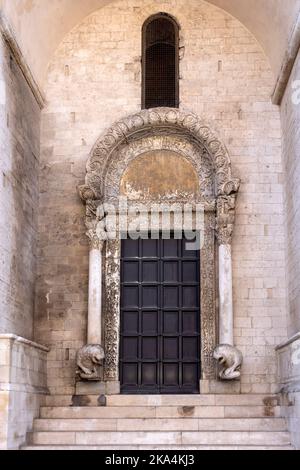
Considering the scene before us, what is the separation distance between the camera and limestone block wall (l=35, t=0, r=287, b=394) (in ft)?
41.7

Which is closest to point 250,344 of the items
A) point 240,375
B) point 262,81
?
point 240,375

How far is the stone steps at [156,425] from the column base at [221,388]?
3.70 ft

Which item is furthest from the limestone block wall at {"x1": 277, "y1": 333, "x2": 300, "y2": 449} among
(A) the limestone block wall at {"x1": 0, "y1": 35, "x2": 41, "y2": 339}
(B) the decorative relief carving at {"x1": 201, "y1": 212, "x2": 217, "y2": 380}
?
(A) the limestone block wall at {"x1": 0, "y1": 35, "x2": 41, "y2": 339}

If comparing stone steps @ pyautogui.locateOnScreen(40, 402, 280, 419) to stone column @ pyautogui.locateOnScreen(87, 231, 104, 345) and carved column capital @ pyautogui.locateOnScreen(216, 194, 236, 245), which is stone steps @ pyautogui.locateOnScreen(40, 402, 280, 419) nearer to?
stone column @ pyautogui.locateOnScreen(87, 231, 104, 345)

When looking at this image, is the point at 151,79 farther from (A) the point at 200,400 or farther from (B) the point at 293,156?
(A) the point at 200,400

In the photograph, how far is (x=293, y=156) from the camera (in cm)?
1215

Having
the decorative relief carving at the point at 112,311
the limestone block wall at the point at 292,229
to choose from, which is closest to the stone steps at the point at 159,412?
the limestone block wall at the point at 292,229

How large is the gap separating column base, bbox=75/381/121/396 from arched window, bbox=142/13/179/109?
4.91 metres

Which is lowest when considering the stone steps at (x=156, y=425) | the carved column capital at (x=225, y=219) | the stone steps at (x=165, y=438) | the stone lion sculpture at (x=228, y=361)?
the stone steps at (x=165, y=438)

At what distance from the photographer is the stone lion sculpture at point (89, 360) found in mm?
12258

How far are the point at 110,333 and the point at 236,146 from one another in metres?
3.90

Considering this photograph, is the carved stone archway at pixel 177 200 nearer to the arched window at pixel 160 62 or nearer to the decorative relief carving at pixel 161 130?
the decorative relief carving at pixel 161 130

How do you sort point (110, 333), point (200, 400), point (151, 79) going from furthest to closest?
point (151, 79) < point (110, 333) < point (200, 400)

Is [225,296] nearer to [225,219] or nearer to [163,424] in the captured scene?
[225,219]
